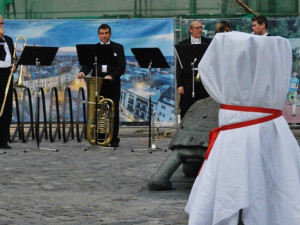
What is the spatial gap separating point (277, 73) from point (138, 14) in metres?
13.3

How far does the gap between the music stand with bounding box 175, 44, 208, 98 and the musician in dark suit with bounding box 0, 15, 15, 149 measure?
11.1ft

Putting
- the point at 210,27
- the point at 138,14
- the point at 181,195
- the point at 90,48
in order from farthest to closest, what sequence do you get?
the point at 138,14
the point at 210,27
the point at 90,48
the point at 181,195

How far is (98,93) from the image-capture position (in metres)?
16.1

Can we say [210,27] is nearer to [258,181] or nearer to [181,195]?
[181,195]

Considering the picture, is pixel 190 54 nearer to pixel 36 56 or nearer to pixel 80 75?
pixel 80 75

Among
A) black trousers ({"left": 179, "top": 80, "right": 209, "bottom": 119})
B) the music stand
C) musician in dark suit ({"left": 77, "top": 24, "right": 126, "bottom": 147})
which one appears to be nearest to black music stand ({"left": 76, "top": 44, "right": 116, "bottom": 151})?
musician in dark suit ({"left": 77, "top": 24, "right": 126, "bottom": 147})

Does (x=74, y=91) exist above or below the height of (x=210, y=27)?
below

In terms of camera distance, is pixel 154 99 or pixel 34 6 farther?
pixel 34 6

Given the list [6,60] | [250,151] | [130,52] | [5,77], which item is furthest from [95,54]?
[250,151]

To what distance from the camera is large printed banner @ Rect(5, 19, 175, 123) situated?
18.3 metres

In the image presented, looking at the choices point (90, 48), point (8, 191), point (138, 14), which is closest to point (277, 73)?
point (8, 191)

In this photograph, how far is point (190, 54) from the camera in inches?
535

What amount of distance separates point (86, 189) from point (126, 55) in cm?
794

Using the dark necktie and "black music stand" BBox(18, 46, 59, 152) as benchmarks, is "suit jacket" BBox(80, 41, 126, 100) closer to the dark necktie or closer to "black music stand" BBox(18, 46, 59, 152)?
"black music stand" BBox(18, 46, 59, 152)
